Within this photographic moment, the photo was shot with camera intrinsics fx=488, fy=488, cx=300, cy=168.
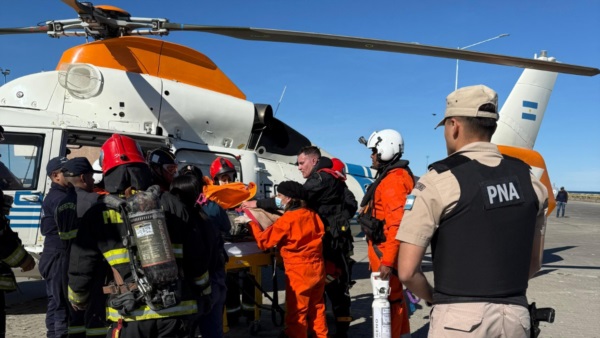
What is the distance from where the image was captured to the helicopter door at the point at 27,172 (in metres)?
5.47

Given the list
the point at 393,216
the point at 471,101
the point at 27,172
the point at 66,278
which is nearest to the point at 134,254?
the point at 66,278

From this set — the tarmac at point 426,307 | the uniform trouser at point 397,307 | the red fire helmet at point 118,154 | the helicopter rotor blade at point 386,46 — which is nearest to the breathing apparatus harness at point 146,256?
the red fire helmet at point 118,154

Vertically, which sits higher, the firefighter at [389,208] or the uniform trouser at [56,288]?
the firefighter at [389,208]

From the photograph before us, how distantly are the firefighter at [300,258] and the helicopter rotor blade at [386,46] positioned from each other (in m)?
1.88

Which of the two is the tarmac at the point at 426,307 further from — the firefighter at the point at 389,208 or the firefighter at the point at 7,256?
the firefighter at the point at 7,256

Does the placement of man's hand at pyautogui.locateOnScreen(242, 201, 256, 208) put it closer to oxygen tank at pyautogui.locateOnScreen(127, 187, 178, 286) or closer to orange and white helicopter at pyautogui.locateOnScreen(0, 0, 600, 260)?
orange and white helicopter at pyautogui.locateOnScreen(0, 0, 600, 260)

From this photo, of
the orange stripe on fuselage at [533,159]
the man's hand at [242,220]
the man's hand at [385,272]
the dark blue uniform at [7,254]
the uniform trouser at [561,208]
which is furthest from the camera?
the uniform trouser at [561,208]

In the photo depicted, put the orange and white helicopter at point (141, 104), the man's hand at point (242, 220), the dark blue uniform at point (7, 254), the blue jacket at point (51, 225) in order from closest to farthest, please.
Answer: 1. the dark blue uniform at point (7, 254)
2. the blue jacket at point (51, 225)
3. the man's hand at point (242, 220)
4. the orange and white helicopter at point (141, 104)

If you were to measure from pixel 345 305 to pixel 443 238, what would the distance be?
3138mm

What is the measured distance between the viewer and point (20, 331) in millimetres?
5012

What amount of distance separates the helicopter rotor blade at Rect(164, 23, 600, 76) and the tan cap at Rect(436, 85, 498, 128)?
3.45m

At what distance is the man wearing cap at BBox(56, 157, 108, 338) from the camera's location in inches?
115

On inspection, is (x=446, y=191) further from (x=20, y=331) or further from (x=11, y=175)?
(x=11, y=175)

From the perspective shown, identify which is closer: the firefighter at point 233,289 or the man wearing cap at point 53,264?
the man wearing cap at point 53,264
